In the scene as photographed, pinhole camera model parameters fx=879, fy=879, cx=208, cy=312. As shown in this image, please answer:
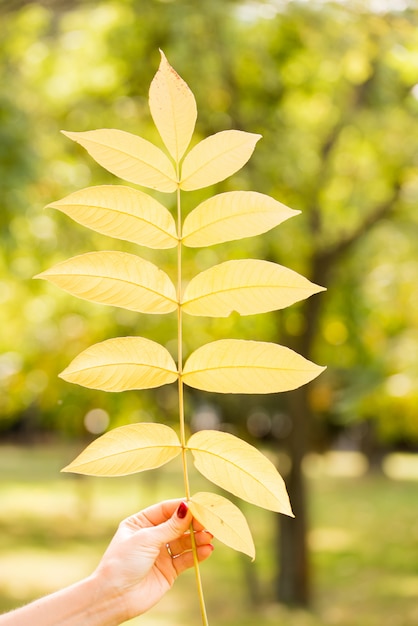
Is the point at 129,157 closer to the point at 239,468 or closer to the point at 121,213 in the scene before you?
the point at 121,213

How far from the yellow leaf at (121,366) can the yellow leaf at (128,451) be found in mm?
48

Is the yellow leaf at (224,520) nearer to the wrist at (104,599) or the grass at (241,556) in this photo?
the wrist at (104,599)

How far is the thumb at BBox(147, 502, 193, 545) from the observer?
3.27ft

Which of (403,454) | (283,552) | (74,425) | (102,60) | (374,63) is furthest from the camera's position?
(403,454)

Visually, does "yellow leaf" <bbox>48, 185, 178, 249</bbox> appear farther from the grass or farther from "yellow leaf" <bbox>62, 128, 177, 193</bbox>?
the grass

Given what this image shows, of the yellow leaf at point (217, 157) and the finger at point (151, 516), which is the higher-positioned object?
the yellow leaf at point (217, 157)

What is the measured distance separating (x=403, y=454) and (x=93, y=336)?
20259 mm

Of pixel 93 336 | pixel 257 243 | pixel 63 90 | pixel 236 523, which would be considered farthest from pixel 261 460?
pixel 93 336

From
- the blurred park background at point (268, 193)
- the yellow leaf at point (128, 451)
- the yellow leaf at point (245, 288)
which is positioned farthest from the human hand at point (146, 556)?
the blurred park background at point (268, 193)

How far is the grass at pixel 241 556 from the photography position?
29.5ft

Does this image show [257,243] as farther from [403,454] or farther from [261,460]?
[403,454]

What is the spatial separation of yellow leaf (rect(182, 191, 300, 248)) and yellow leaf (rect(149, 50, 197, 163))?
0.08 metres

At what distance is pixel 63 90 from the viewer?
7.73 meters

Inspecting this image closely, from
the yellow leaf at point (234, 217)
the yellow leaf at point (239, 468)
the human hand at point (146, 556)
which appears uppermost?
the yellow leaf at point (234, 217)
